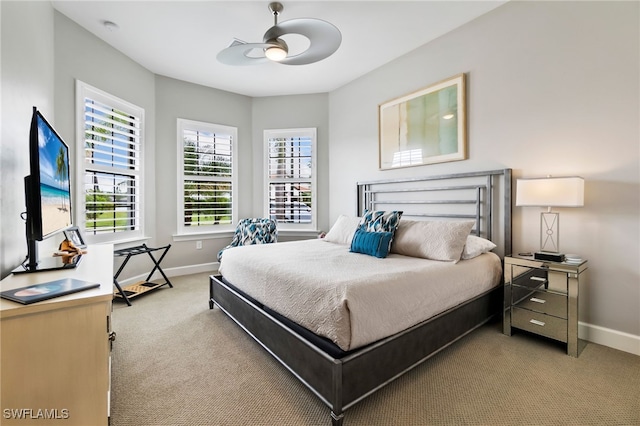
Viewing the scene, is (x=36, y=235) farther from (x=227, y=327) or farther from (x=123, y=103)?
(x=123, y=103)

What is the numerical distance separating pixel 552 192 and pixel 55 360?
10.1 ft

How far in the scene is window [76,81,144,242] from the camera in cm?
318

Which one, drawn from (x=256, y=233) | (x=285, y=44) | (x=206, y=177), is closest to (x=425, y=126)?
(x=285, y=44)

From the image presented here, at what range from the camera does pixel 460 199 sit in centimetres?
308

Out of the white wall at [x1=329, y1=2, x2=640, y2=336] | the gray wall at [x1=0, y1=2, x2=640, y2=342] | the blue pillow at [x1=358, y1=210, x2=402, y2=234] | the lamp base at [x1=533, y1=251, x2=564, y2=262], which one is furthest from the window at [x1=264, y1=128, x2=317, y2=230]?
the lamp base at [x1=533, y1=251, x2=564, y2=262]

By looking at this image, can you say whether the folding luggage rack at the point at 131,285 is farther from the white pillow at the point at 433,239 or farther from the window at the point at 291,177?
the white pillow at the point at 433,239

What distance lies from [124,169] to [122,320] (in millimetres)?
2007

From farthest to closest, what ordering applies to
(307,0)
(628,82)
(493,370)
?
(307,0) < (628,82) < (493,370)

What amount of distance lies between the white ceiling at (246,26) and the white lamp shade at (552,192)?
1.80 meters

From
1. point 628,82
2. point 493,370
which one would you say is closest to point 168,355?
point 493,370

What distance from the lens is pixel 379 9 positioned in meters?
2.72

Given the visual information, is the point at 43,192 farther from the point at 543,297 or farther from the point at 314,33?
the point at 543,297

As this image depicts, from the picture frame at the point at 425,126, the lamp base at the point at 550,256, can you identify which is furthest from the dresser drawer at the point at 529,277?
the picture frame at the point at 425,126

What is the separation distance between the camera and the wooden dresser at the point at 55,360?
39.8 inches
